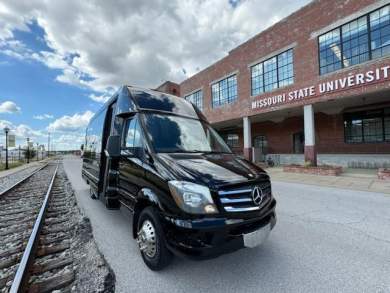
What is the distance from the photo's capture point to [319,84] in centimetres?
1348

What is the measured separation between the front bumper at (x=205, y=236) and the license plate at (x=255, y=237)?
0.07 m

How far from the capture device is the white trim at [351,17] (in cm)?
1103

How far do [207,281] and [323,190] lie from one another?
760 centimetres

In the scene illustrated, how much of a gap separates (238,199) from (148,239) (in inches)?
54.2

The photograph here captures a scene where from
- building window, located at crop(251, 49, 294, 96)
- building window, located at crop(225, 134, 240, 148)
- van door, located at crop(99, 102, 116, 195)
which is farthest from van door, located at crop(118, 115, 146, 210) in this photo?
building window, located at crop(225, 134, 240, 148)

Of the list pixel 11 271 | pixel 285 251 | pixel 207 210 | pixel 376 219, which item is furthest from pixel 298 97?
pixel 11 271

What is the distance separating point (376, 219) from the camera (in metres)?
4.98

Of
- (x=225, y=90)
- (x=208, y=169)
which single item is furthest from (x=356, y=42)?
(x=208, y=169)

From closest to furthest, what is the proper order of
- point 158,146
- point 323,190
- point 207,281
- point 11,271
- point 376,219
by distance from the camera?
point 207,281
point 11,271
point 158,146
point 376,219
point 323,190

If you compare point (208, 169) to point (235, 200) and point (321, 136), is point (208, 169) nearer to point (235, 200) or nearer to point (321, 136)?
point (235, 200)

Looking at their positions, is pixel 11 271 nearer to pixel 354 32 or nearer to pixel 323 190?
pixel 323 190

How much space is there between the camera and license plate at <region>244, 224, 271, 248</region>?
2.57 meters

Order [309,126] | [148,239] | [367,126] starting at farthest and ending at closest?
[367,126] → [309,126] → [148,239]

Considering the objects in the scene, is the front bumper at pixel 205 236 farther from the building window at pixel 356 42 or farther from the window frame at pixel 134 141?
the building window at pixel 356 42
